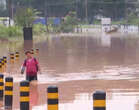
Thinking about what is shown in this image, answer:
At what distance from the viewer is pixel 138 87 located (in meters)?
14.7

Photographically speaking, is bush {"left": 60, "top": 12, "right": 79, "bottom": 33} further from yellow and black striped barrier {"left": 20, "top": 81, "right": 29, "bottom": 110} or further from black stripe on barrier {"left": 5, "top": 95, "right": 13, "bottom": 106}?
yellow and black striped barrier {"left": 20, "top": 81, "right": 29, "bottom": 110}

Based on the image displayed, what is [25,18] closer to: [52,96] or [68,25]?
[68,25]

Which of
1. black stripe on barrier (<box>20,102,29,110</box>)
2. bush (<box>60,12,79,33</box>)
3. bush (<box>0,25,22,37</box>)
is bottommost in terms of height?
bush (<box>60,12,79,33</box>)

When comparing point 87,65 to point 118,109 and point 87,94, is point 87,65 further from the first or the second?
point 118,109

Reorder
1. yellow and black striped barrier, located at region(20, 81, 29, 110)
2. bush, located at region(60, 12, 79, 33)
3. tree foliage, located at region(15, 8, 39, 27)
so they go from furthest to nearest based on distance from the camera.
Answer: bush, located at region(60, 12, 79, 33), tree foliage, located at region(15, 8, 39, 27), yellow and black striped barrier, located at region(20, 81, 29, 110)

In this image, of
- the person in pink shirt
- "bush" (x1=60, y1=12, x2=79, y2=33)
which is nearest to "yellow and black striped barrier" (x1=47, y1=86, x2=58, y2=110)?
the person in pink shirt

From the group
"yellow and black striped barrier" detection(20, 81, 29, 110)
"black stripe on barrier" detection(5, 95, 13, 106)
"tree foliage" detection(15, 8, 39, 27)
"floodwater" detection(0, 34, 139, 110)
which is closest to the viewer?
"yellow and black striped barrier" detection(20, 81, 29, 110)

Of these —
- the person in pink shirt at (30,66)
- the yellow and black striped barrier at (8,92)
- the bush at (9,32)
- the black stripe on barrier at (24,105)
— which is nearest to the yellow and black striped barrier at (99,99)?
the black stripe on barrier at (24,105)

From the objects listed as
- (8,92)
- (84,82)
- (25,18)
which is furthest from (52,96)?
(25,18)

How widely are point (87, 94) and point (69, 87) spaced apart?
1561 mm

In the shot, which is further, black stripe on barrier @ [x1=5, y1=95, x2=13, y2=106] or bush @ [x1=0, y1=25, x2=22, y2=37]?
bush @ [x1=0, y1=25, x2=22, y2=37]

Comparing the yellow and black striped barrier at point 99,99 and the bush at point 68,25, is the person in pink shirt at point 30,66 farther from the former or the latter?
the bush at point 68,25

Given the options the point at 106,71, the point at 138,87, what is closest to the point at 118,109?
the point at 138,87

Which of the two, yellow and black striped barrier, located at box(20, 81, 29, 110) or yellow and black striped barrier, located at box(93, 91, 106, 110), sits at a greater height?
yellow and black striped barrier, located at box(93, 91, 106, 110)
